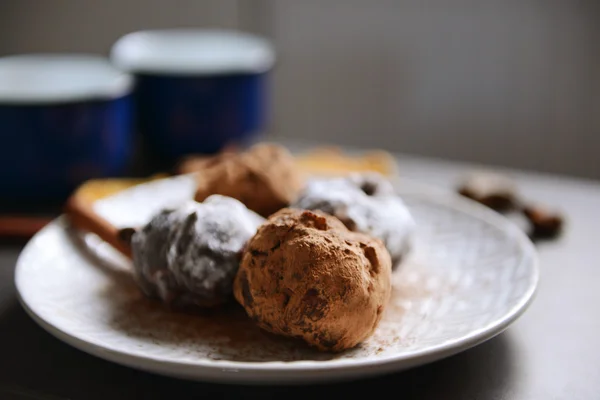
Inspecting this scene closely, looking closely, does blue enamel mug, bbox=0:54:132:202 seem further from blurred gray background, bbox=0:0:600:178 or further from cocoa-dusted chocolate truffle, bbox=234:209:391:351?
blurred gray background, bbox=0:0:600:178

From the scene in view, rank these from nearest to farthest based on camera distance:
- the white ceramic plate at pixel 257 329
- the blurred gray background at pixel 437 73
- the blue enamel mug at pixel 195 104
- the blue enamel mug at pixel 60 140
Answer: the white ceramic plate at pixel 257 329, the blue enamel mug at pixel 60 140, the blue enamel mug at pixel 195 104, the blurred gray background at pixel 437 73

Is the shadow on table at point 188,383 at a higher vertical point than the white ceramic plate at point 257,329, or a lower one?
lower

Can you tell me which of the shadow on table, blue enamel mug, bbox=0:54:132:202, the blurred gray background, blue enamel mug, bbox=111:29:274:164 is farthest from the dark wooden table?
the blurred gray background

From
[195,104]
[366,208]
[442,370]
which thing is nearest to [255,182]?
[366,208]

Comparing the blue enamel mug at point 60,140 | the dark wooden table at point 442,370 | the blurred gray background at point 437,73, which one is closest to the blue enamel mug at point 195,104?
the blue enamel mug at point 60,140

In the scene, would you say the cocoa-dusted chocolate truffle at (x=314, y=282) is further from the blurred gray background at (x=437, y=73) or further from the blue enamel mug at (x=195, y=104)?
the blurred gray background at (x=437, y=73)

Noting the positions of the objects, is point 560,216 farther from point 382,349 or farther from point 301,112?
point 301,112
